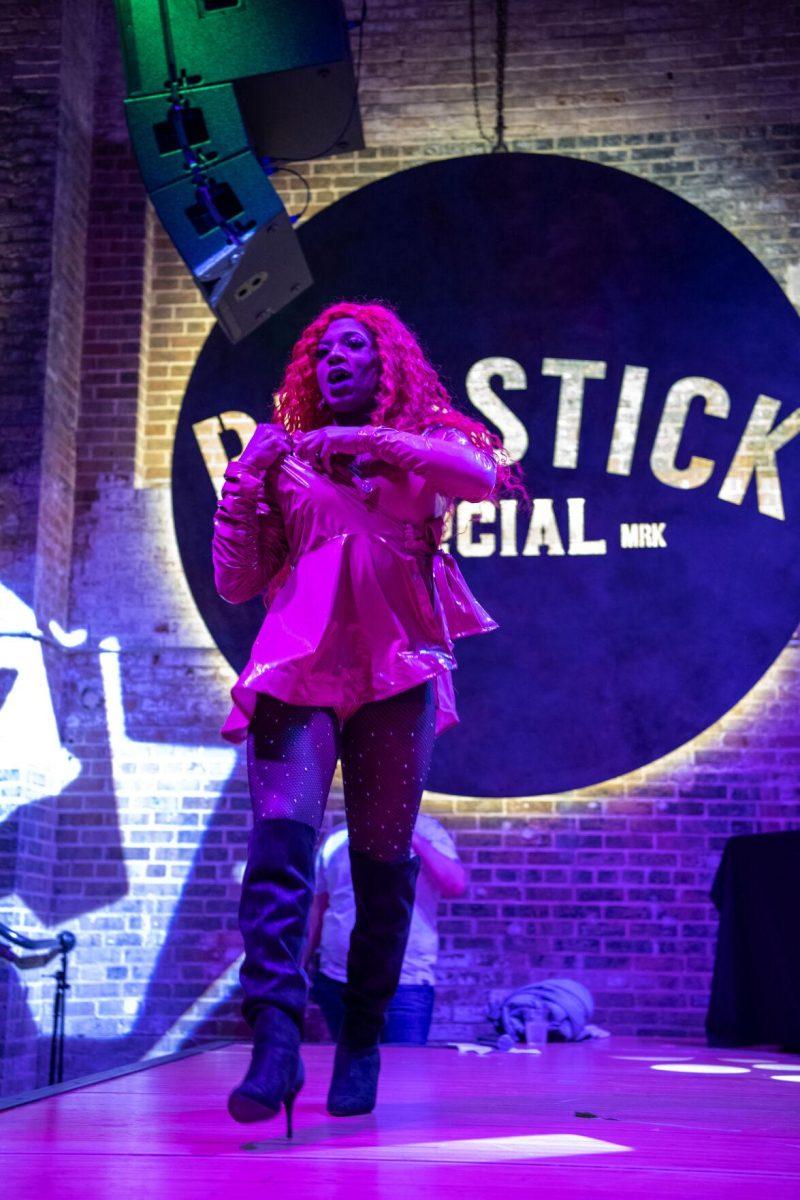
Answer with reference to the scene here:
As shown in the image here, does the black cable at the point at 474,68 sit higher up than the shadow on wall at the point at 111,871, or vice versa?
the black cable at the point at 474,68

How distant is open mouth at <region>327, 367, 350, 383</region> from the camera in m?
1.98

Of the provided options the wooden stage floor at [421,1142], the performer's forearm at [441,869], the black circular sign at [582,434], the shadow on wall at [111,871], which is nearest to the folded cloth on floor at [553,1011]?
the performer's forearm at [441,869]

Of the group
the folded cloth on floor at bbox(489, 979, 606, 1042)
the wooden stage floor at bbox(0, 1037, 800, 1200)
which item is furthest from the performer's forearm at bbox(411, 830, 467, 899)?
the wooden stage floor at bbox(0, 1037, 800, 1200)

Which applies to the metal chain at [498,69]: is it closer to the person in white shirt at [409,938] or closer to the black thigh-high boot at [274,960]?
the person in white shirt at [409,938]

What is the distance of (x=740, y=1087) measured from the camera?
8.02ft

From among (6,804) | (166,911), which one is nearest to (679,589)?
(166,911)

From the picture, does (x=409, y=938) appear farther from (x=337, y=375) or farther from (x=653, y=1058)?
(x=337, y=375)

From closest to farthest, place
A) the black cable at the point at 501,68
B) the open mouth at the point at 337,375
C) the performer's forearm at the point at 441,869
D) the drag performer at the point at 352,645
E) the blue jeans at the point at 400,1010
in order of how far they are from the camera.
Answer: the drag performer at the point at 352,645, the open mouth at the point at 337,375, the blue jeans at the point at 400,1010, the performer's forearm at the point at 441,869, the black cable at the point at 501,68

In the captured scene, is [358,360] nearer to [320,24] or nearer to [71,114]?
[320,24]

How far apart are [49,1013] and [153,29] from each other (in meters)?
3.50

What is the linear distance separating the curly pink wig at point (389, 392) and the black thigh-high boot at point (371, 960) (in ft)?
1.97

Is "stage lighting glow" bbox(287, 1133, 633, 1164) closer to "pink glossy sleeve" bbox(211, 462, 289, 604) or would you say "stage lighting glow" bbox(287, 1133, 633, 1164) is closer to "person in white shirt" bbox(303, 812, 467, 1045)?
"pink glossy sleeve" bbox(211, 462, 289, 604)

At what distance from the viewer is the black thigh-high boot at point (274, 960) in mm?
1473

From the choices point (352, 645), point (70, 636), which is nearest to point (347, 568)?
point (352, 645)
